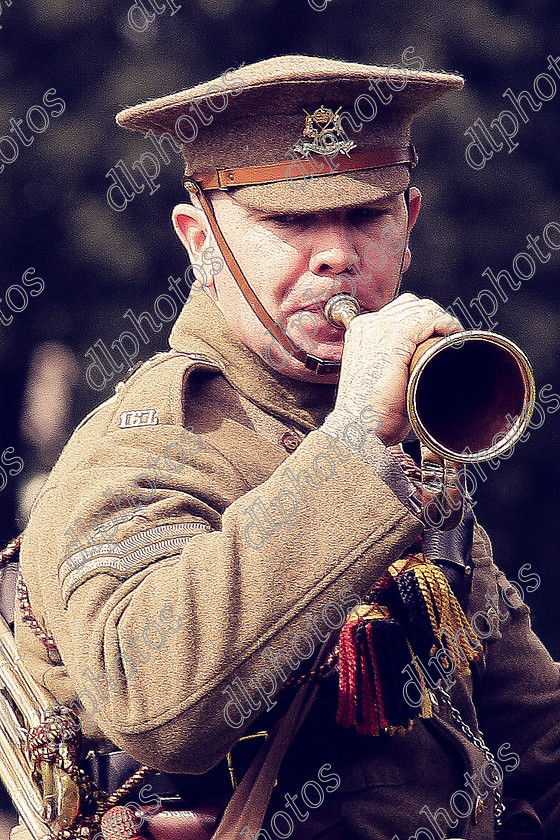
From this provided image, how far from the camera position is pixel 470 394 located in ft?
7.89

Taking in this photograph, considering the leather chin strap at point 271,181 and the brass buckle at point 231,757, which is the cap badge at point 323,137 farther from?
the brass buckle at point 231,757

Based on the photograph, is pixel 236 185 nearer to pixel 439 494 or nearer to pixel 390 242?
pixel 390 242

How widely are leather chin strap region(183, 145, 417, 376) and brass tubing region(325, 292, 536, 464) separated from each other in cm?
34

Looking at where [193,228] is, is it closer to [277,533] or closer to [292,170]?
[292,170]

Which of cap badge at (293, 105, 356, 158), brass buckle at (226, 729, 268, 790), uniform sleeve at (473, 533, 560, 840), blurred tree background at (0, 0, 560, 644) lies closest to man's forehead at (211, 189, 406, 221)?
cap badge at (293, 105, 356, 158)

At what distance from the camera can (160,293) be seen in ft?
16.7

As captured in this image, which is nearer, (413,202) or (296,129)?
(296,129)

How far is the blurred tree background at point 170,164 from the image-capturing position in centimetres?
484

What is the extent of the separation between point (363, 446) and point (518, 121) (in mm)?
3091

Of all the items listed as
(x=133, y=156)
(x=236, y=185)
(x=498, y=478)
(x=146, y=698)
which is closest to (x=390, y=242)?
(x=236, y=185)

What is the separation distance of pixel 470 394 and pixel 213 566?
0.56m

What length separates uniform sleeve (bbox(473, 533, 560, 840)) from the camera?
316cm

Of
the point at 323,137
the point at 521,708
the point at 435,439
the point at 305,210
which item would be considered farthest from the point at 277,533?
the point at 521,708

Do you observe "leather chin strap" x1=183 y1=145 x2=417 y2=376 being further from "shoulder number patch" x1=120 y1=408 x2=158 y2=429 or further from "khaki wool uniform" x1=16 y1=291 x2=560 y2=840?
"shoulder number patch" x1=120 y1=408 x2=158 y2=429
